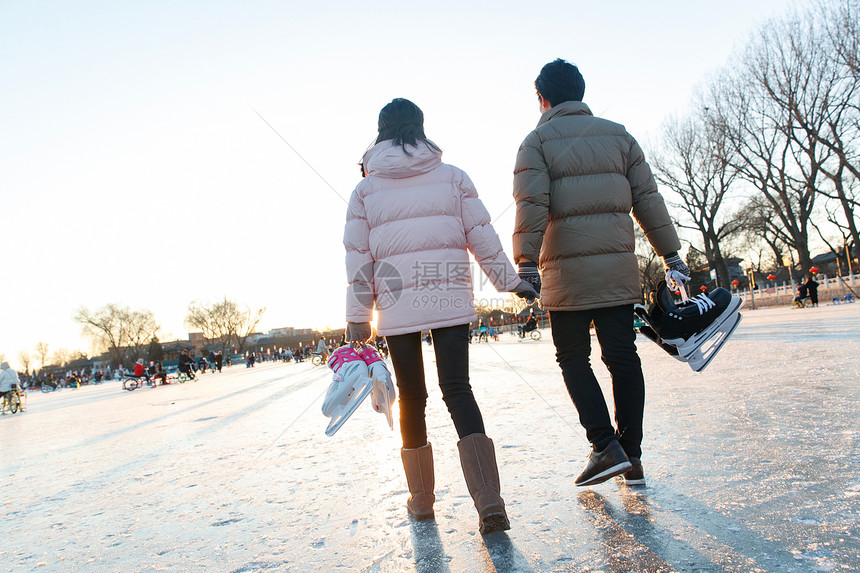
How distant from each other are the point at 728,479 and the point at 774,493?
21cm

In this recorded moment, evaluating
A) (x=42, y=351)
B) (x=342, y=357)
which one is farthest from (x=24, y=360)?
(x=342, y=357)

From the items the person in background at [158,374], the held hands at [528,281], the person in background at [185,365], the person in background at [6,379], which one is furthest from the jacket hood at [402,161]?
the person in background at [185,365]

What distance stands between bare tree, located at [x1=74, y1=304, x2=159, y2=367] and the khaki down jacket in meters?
85.8

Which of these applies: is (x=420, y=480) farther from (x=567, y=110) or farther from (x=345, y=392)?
(x=567, y=110)

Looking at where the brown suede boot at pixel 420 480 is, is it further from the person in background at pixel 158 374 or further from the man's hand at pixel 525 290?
the person in background at pixel 158 374

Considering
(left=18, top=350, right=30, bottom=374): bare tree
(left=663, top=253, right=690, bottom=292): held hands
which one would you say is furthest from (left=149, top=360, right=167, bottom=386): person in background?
(left=18, top=350, right=30, bottom=374): bare tree

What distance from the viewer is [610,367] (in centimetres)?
237

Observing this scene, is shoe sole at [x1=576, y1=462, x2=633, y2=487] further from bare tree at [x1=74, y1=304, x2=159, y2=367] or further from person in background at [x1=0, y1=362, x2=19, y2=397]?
bare tree at [x1=74, y1=304, x2=159, y2=367]

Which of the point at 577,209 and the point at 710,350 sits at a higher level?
the point at 577,209

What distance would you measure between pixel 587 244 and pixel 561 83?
80 cm

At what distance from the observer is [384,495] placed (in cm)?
244

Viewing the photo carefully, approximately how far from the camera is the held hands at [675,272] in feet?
8.42

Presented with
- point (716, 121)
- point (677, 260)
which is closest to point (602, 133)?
point (677, 260)

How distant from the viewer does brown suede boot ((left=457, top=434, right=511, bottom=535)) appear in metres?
1.83
